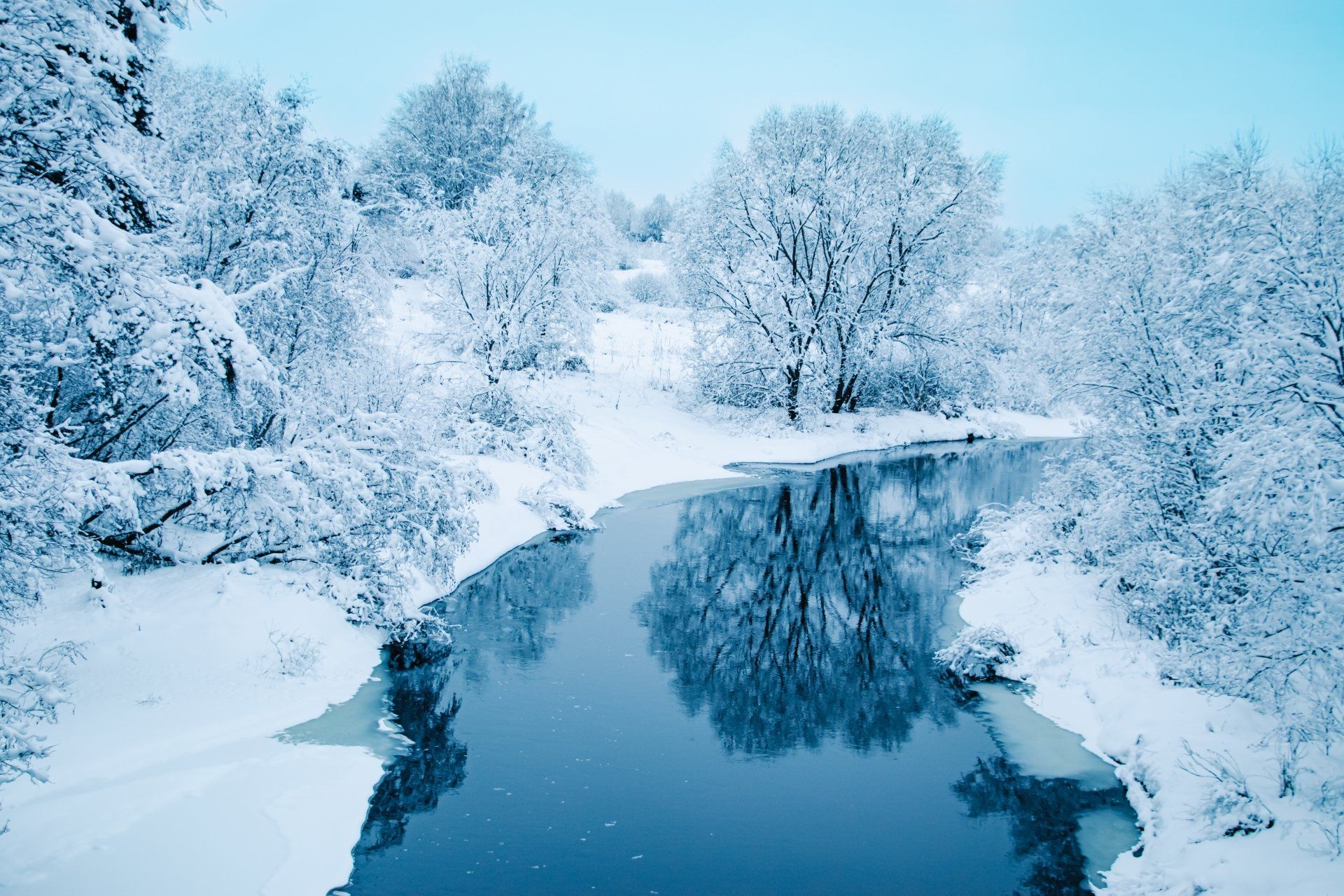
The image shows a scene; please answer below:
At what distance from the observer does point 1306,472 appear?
18.0 ft

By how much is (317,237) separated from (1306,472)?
41.3ft

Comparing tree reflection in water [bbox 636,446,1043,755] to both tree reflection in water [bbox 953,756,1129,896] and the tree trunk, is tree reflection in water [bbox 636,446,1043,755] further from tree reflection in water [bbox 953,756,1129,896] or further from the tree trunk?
the tree trunk

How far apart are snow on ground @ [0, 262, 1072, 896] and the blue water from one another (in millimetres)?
585

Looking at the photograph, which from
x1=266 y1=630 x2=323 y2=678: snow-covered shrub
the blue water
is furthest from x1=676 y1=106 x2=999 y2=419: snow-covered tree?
x1=266 y1=630 x2=323 y2=678: snow-covered shrub

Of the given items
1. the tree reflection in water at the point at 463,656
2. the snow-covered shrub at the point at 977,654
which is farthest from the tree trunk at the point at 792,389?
the snow-covered shrub at the point at 977,654

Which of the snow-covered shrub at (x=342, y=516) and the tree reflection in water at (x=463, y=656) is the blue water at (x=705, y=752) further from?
the snow-covered shrub at (x=342, y=516)

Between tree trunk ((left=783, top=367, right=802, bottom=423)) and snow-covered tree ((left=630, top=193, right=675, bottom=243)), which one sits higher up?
snow-covered tree ((left=630, top=193, right=675, bottom=243))

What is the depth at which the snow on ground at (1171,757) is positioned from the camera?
571cm

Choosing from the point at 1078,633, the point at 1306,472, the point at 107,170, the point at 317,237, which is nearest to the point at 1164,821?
the point at 1306,472

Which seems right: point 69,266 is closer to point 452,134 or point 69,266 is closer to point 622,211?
point 452,134

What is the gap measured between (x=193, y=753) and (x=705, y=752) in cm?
515

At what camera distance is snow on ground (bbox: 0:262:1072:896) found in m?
5.68

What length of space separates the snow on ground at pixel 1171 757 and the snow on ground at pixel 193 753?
706 centimetres

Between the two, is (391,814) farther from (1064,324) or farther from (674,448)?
(674,448)
